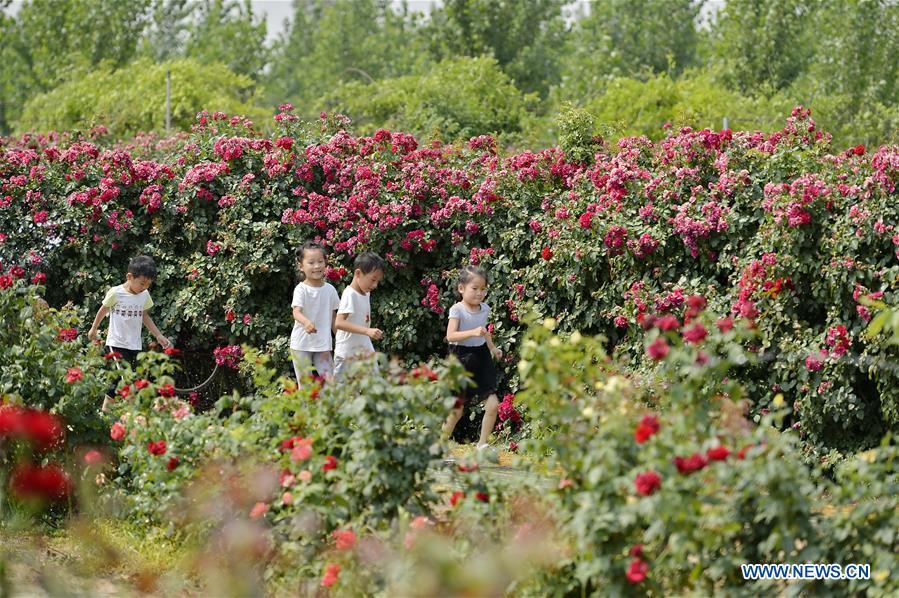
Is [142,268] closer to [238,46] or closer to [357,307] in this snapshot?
[357,307]

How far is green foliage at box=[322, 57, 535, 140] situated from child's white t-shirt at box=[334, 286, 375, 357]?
29.6ft

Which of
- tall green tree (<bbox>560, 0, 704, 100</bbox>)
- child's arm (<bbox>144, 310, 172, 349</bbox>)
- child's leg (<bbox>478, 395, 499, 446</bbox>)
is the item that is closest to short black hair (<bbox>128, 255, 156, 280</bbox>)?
child's arm (<bbox>144, 310, 172, 349</bbox>)

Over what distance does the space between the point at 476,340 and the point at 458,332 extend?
18 centimetres

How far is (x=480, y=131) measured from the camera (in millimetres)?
17766

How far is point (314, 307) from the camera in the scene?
281 inches

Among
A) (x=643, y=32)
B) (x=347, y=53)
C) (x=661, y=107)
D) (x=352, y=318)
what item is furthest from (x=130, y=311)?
(x=347, y=53)

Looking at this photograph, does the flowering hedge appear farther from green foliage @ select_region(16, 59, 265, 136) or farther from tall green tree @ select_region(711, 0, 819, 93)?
tall green tree @ select_region(711, 0, 819, 93)

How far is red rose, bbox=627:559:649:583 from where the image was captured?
357cm

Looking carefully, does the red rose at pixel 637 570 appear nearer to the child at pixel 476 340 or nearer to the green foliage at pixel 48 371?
the green foliage at pixel 48 371

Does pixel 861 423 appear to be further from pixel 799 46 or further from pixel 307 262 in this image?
pixel 799 46

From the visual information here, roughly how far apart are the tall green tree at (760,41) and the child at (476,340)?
61.6 feet

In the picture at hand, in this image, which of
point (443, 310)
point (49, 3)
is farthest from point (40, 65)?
point (443, 310)

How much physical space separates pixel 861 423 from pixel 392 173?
143 inches

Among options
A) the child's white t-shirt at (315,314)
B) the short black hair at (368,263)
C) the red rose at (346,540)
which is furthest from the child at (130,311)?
the red rose at (346,540)
